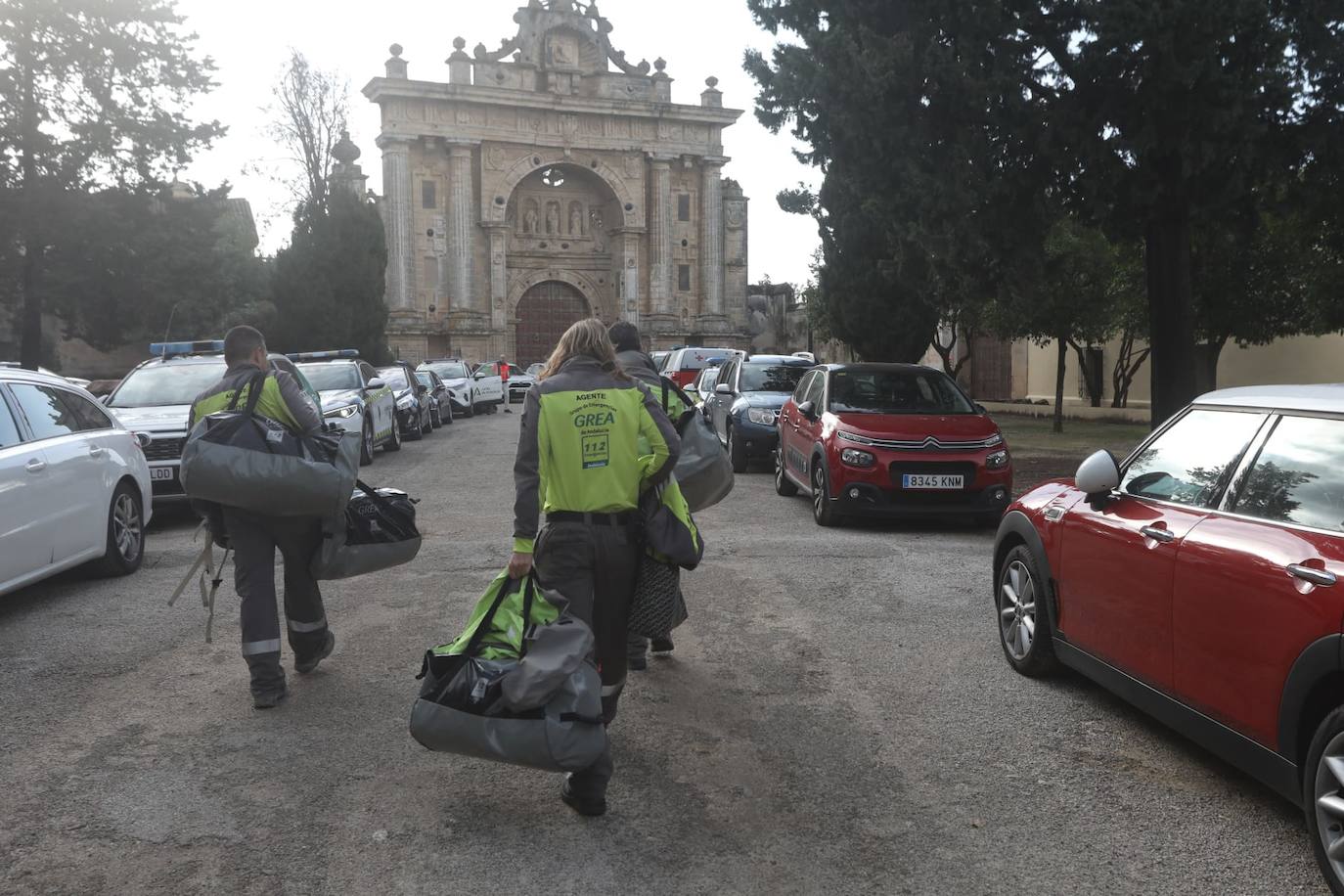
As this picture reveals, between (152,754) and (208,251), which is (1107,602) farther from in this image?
(208,251)

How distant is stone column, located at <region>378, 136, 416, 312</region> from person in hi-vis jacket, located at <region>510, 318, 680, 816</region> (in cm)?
5093

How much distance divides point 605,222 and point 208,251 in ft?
94.9

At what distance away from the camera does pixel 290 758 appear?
4.50 meters

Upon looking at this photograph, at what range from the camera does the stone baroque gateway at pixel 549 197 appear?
5409 cm

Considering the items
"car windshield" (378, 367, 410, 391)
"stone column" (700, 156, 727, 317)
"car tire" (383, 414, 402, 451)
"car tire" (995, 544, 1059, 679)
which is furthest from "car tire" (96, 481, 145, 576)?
"stone column" (700, 156, 727, 317)

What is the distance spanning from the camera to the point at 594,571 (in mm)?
4160

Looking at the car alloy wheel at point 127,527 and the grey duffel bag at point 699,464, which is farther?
the car alloy wheel at point 127,527

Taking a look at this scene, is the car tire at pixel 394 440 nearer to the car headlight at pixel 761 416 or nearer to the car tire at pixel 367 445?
the car tire at pixel 367 445

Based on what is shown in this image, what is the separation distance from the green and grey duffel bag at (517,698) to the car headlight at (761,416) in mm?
12268

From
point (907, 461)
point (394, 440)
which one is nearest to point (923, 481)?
point (907, 461)

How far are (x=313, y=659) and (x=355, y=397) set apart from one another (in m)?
11.4

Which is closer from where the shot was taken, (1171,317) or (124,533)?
(124,533)

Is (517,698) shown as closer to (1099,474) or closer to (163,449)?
(1099,474)

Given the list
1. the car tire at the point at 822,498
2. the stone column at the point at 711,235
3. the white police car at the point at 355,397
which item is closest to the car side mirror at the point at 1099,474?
the car tire at the point at 822,498
